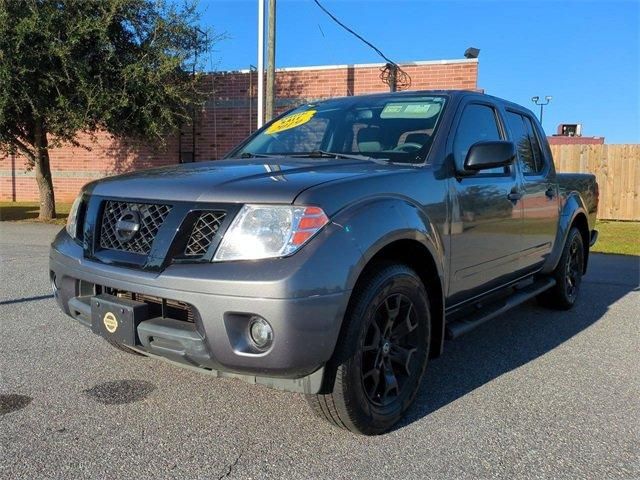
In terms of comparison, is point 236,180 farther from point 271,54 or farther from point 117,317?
point 271,54

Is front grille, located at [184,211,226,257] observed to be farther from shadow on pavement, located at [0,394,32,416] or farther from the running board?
the running board

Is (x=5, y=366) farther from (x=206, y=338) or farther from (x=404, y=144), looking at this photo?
(x=404, y=144)

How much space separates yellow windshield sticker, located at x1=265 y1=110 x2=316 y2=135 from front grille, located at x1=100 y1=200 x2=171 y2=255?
1.77 metres

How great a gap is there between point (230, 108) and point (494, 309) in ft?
43.5

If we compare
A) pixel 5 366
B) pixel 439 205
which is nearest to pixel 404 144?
pixel 439 205

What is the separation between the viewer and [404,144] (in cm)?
370

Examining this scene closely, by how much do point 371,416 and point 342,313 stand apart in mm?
656

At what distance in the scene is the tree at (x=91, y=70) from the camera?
36.6 ft

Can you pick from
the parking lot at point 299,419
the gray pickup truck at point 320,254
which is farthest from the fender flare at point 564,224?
the gray pickup truck at point 320,254

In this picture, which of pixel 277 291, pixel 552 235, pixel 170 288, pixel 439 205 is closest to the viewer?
pixel 277 291

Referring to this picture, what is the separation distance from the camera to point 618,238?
12.2 m

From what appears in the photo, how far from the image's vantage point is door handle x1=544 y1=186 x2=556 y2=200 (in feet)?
16.4

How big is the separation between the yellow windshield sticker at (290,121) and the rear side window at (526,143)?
167cm

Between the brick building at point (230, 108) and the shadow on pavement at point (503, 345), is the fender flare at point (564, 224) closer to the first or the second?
the shadow on pavement at point (503, 345)
